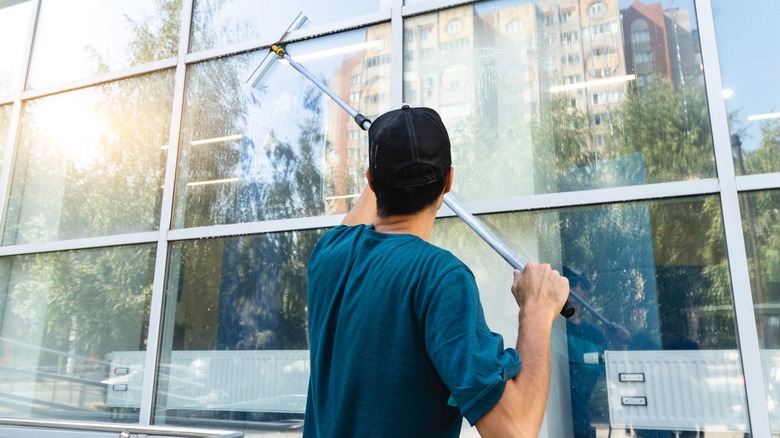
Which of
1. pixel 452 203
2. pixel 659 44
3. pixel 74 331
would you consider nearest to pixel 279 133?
pixel 452 203

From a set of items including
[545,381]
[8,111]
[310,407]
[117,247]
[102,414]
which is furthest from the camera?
[8,111]

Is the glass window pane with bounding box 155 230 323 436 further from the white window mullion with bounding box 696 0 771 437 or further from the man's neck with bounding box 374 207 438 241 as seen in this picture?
the man's neck with bounding box 374 207 438 241

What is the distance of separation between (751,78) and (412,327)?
251 centimetres

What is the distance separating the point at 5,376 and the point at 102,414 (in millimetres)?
1060

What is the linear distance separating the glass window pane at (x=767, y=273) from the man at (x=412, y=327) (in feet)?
5.81

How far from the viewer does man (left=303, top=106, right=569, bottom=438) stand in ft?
3.49

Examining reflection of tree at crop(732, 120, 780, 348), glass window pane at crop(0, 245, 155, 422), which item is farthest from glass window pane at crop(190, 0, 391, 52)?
A: reflection of tree at crop(732, 120, 780, 348)

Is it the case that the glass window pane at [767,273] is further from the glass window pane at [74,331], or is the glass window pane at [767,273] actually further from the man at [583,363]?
the glass window pane at [74,331]

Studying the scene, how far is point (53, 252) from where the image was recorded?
443 cm

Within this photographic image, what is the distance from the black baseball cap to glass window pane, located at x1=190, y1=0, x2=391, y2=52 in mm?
2611

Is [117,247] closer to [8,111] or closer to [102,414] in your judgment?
[102,414]

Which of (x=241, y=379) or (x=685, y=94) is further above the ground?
(x=685, y=94)

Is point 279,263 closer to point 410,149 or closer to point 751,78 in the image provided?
point 410,149

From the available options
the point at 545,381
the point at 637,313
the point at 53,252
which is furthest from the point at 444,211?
the point at 53,252
